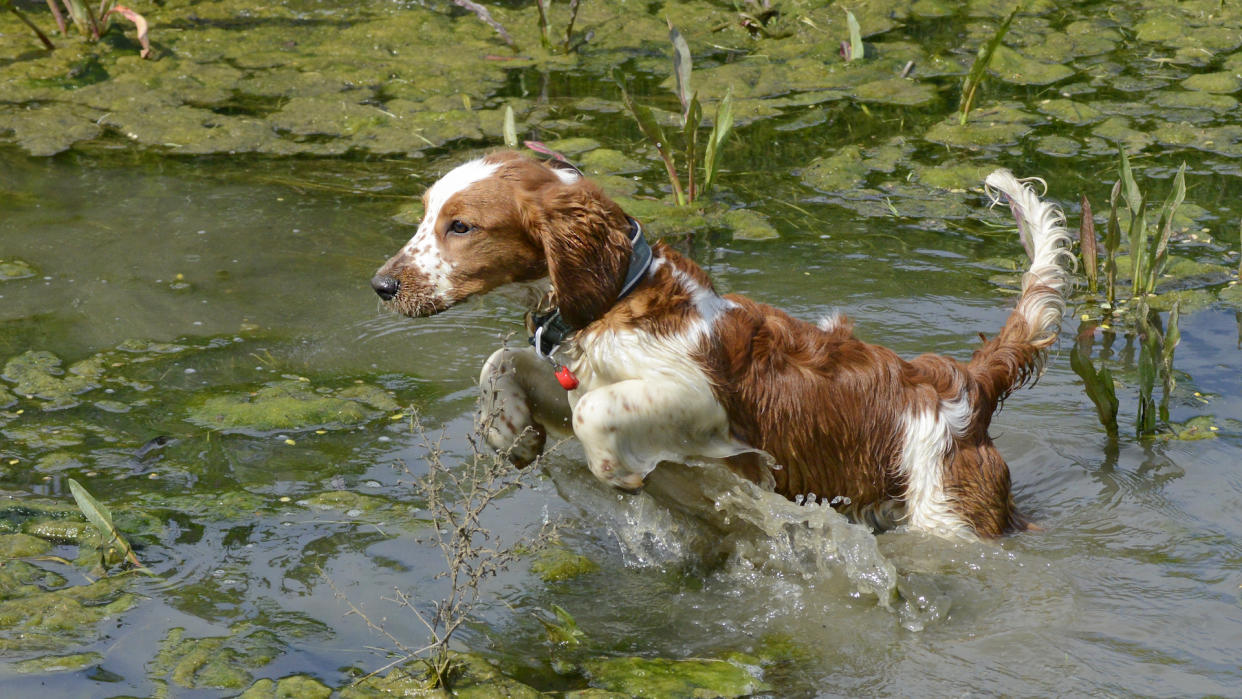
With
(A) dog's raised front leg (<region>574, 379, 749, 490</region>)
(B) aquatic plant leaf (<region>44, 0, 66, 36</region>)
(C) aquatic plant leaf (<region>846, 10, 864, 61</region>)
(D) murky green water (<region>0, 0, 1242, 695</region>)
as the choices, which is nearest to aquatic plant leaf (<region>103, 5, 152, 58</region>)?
(D) murky green water (<region>0, 0, 1242, 695</region>)

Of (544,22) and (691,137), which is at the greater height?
(544,22)

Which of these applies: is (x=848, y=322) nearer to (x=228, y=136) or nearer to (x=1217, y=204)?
(x=1217, y=204)

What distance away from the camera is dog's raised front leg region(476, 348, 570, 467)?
14.0 ft

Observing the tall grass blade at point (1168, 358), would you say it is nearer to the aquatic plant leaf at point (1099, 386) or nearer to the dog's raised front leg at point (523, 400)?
the aquatic plant leaf at point (1099, 386)

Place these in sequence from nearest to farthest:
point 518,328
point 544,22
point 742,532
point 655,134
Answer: point 742,532 < point 518,328 < point 655,134 < point 544,22

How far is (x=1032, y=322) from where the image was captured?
427 cm

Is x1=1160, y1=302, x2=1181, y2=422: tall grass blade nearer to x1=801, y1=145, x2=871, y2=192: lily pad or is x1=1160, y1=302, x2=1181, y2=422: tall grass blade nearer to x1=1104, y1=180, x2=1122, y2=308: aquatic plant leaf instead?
x1=1104, y1=180, x2=1122, y2=308: aquatic plant leaf

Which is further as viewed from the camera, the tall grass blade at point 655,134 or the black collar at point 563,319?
the tall grass blade at point 655,134

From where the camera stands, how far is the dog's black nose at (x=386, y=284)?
3.85 metres

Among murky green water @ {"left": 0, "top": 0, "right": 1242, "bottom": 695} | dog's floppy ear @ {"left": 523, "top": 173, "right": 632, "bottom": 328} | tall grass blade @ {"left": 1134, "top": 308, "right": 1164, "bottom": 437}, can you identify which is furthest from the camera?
tall grass blade @ {"left": 1134, "top": 308, "right": 1164, "bottom": 437}

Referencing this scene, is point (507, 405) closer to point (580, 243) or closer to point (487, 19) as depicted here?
point (580, 243)

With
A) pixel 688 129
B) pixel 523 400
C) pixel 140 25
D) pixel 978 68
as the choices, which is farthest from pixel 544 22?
pixel 523 400

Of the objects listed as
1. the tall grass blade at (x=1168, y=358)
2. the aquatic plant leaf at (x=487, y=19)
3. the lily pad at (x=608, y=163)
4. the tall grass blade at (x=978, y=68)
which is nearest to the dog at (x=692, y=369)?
the tall grass blade at (x=1168, y=358)

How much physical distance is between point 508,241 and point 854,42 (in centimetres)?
546
